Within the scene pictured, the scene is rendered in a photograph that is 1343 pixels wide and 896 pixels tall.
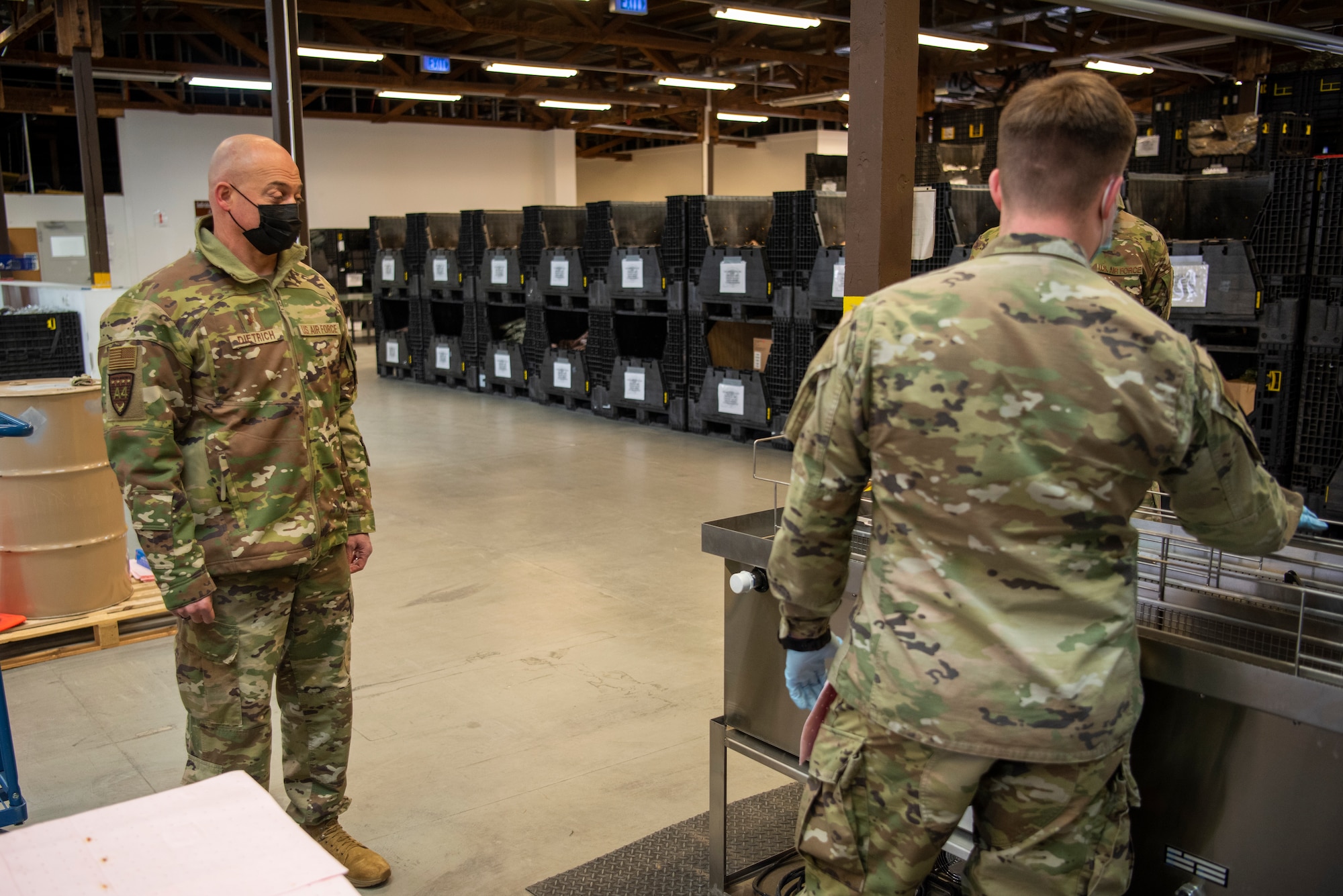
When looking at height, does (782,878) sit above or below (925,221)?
below

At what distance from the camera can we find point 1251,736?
1682mm

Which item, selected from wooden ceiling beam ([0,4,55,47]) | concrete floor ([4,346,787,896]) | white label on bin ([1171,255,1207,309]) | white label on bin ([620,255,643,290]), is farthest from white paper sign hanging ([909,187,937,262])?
wooden ceiling beam ([0,4,55,47])

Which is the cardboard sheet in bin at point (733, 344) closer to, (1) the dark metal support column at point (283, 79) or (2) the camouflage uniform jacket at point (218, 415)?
(1) the dark metal support column at point (283, 79)

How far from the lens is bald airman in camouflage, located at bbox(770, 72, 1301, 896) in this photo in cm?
143

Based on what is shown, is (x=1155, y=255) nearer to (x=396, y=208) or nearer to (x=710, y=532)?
(x=710, y=532)

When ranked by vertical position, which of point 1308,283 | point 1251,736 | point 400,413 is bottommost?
point 400,413

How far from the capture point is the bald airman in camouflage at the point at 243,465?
7.74 feet

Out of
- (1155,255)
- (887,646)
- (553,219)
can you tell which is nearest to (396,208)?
(553,219)

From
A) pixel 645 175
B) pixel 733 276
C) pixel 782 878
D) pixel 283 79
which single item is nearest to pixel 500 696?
pixel 782 878

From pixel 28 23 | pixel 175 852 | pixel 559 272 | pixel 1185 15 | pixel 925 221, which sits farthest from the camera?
pixel 28 23

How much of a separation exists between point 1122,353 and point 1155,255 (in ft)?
8.18

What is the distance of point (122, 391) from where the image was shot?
2.33 meters

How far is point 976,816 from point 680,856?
4.79ft

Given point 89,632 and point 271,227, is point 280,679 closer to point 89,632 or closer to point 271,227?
point 271,227
